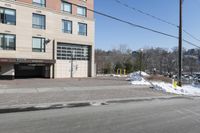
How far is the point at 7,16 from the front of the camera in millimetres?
32281

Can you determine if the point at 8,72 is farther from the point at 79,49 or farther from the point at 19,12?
the point at 79,49

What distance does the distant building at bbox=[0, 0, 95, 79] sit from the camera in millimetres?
32344

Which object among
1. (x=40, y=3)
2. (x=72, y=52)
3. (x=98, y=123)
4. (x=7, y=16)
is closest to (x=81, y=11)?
(x=72, y=52)

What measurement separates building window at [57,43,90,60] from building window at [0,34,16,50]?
7.17 metres

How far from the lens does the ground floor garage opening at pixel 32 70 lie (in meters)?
37.1

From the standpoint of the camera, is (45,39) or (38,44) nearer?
(38,44)

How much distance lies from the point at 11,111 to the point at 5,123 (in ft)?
9.72

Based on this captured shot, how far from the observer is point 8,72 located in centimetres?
3206

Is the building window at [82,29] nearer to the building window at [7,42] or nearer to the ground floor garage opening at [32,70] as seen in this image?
the ground floor garage opening at [32,70]

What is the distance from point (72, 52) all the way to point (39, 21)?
721cm

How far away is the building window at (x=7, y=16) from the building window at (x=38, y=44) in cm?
357

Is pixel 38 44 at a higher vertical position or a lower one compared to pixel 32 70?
higher

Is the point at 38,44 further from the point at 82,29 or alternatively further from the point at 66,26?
the point at 82,29

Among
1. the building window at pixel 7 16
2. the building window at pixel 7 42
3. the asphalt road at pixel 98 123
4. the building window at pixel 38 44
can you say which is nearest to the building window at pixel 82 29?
the building window at pixel 38 44
